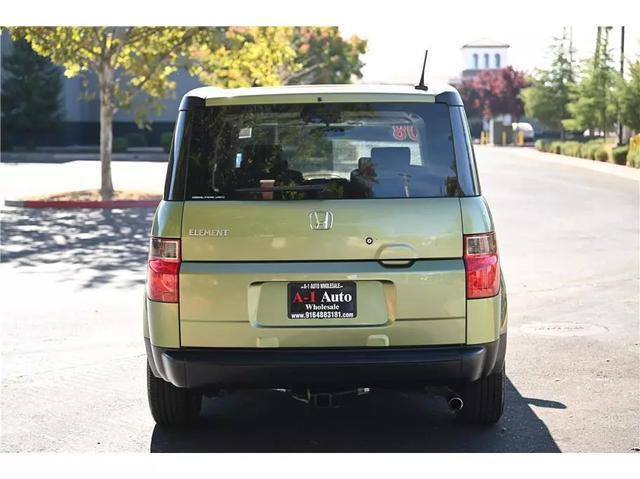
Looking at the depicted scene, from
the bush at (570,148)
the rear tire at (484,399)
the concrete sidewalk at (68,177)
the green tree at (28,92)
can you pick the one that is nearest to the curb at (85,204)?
the concrete sidewalk at (68,177)

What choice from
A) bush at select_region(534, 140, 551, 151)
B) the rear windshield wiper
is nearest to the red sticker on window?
the rear windshield wiper

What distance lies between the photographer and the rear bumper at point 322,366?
515 cm

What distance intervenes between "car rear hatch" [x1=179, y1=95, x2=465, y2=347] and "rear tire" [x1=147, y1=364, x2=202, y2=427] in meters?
0.62

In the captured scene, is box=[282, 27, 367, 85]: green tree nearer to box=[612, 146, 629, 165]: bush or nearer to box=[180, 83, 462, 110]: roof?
box=[612, 146, 629, 165]: bush

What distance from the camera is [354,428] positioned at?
602 centimetres

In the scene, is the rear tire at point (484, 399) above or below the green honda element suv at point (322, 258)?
below

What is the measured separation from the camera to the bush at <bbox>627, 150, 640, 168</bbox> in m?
36.7

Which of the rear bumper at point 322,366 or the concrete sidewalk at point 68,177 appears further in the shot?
the concrete sidewalk at point 68,177

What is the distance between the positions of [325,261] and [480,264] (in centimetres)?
79

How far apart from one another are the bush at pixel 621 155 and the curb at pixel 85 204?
2278cm

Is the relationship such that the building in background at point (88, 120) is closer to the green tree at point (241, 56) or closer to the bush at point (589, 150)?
the bush at point (589, 150)

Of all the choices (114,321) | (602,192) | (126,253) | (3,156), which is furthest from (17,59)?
(114,321)

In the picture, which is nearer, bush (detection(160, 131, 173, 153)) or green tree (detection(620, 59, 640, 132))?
green tree (detection(620, 59, 640, 132))
